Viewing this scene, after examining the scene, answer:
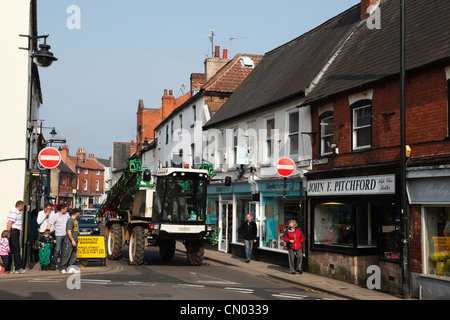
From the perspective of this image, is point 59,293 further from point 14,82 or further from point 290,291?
point 14,82

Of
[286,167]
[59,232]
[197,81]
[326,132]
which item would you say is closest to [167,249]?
[59,232]

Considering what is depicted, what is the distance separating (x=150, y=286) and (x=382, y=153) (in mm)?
7109

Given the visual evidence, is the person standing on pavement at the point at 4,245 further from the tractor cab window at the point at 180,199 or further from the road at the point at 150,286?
the tractor cab window at the point at 180,199

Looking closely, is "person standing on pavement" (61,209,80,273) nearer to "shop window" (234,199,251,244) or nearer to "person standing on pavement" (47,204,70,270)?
"person standing on pavement" (47,204,70,270)

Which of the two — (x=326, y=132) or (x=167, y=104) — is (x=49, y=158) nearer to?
(x=326, y=132)

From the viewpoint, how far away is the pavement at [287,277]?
12.9 meters

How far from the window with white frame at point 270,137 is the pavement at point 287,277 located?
446cm

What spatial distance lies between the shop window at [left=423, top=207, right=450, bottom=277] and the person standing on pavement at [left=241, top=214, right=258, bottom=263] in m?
8.75

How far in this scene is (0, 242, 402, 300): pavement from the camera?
12.9m

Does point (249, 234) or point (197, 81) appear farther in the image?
point (197, 81)

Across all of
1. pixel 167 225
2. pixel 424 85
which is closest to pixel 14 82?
pixel 167 225

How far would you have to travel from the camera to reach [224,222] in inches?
1001

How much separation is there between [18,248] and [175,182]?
17.1 ft

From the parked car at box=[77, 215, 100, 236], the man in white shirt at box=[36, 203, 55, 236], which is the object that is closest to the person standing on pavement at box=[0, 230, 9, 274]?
the man in white shirt at box=[36, 203, 55, 236]
